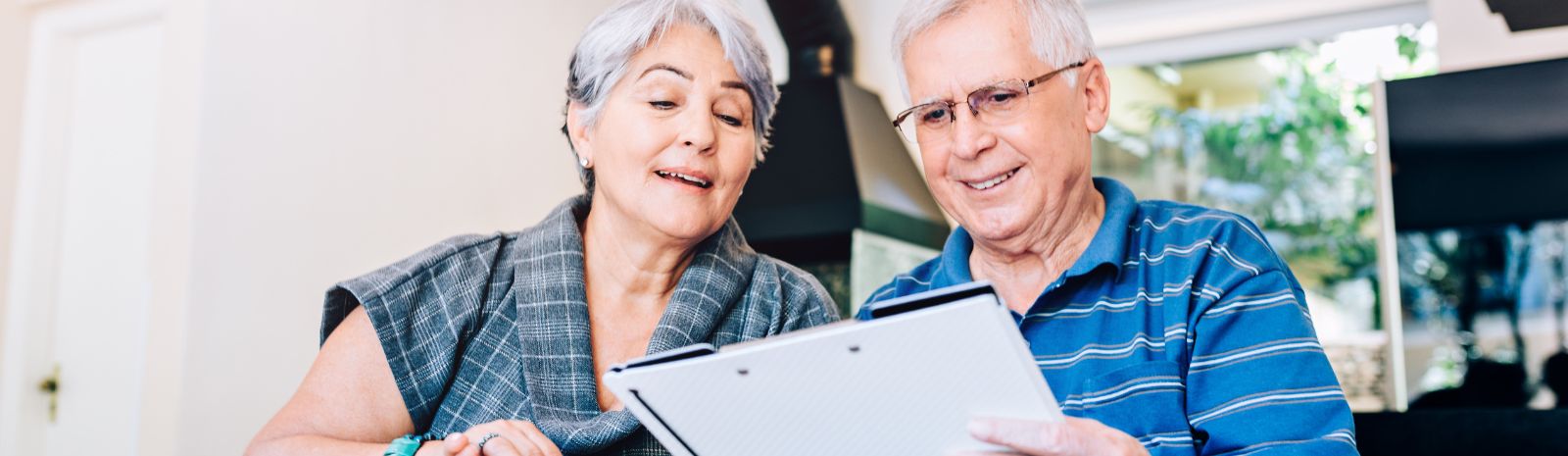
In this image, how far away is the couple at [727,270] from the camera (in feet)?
3.74

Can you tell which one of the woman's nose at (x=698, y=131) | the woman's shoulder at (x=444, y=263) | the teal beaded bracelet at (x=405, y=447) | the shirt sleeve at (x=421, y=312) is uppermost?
the woman's nose at (x=698, y=131)

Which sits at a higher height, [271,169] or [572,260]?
[271,169]

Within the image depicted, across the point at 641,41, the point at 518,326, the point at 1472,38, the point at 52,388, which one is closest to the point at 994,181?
the point at 641,41

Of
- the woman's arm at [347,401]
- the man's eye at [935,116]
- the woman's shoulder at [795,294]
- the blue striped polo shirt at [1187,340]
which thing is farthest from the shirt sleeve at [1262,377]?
the woman's arm at [347,401]

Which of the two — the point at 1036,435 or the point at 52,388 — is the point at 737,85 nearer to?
the point at 1036,435

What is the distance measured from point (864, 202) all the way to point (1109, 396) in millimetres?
1765

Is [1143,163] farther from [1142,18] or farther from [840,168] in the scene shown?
[840,168]

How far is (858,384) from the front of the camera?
2.87ft

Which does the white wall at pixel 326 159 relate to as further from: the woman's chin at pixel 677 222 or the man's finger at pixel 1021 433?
the man's finger at pixel 1021 433

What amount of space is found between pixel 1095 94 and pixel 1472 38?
7.33 feet

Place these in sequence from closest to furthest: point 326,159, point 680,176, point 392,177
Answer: point 680,176, point 326,159, point 392,177

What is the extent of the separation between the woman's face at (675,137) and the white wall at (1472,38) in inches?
93.1

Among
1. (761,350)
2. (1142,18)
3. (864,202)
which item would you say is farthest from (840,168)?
(761,350)

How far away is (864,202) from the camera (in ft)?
9.49
